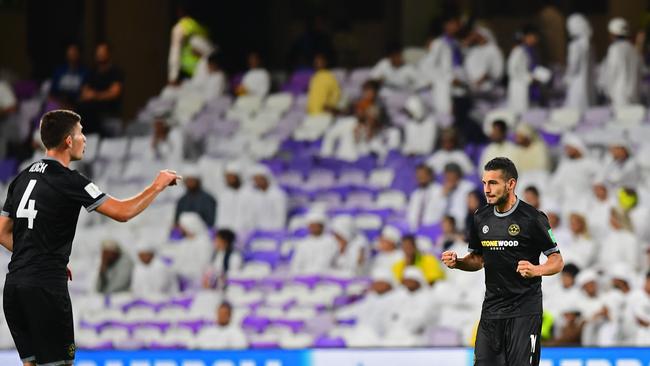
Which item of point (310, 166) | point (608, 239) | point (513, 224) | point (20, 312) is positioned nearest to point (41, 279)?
point (20, 312)

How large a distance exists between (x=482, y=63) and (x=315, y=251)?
12.6 feet

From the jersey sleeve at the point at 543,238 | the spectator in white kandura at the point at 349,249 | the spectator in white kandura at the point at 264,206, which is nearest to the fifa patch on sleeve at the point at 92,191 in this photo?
the jersey sleeve at the point at 543,238

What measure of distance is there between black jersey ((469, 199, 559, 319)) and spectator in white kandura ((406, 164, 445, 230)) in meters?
8.05

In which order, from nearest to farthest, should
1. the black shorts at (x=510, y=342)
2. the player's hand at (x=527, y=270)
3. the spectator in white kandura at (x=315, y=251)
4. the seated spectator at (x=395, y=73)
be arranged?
the player's hand at (x=527, y=270) → the black shorts at (x=510, y=342) → the spectator in white kandura at (x=315, y=251) → the seated spectator at (x=395, y=73)

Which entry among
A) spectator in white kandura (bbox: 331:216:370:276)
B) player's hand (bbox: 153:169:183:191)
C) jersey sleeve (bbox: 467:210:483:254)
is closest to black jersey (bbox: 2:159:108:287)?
player's hand (bbox: 153:169:183:191)

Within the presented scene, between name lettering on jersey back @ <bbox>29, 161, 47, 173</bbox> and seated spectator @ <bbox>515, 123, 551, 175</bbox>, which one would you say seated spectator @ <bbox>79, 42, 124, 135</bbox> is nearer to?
seated spectator @ <bbox>515, 123, 551, 175</bbox>

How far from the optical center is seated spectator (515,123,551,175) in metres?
16.0

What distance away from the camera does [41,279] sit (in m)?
7.00

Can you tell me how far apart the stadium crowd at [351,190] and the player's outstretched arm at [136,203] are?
284 inches

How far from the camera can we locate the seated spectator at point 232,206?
55.1ft

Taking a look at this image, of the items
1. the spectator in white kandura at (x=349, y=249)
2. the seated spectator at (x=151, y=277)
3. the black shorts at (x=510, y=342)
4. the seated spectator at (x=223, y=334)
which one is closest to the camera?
the black shorts at (x=510, y=342)

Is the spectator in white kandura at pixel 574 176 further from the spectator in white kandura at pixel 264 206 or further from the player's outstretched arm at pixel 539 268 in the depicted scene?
the player's outstretched arm at pixel 539 268

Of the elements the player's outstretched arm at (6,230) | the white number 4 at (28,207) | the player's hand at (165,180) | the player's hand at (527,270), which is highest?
the player's hand at (165,180)

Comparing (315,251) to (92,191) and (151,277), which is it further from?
(92,191)
